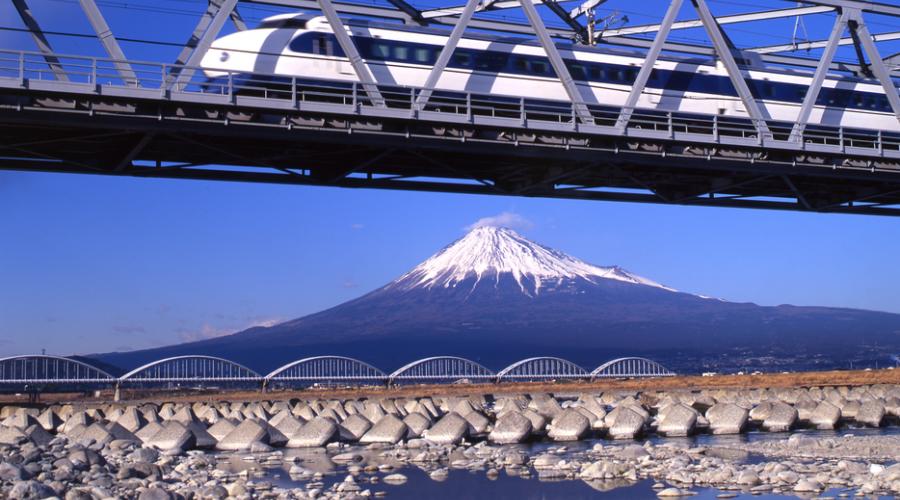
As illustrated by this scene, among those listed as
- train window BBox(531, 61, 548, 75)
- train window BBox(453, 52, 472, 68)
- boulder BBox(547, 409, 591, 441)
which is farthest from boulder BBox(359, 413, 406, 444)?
train window BBox(531, 61, 548, 75)

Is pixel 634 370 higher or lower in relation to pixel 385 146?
lower

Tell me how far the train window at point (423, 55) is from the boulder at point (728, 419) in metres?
13.8

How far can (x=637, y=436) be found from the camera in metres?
26.0

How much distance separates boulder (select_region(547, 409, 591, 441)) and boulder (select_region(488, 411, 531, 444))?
0.67 metres

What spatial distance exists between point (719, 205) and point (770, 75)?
692 cm

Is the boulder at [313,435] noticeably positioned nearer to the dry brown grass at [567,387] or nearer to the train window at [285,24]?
the train window at [285,24]

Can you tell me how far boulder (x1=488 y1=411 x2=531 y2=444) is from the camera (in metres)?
25.3

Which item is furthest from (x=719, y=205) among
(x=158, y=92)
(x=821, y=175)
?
(x=158, y=92)

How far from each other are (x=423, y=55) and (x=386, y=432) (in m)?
13.2

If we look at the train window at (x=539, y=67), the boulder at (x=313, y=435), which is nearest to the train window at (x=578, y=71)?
the train window at (x=539, y=67)

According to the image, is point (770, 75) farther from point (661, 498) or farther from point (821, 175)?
point (661, 498)

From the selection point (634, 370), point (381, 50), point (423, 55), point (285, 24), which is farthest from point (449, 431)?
point (634, 370)

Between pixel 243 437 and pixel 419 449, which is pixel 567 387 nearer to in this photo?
pixel 419 449

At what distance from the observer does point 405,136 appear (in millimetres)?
28172
